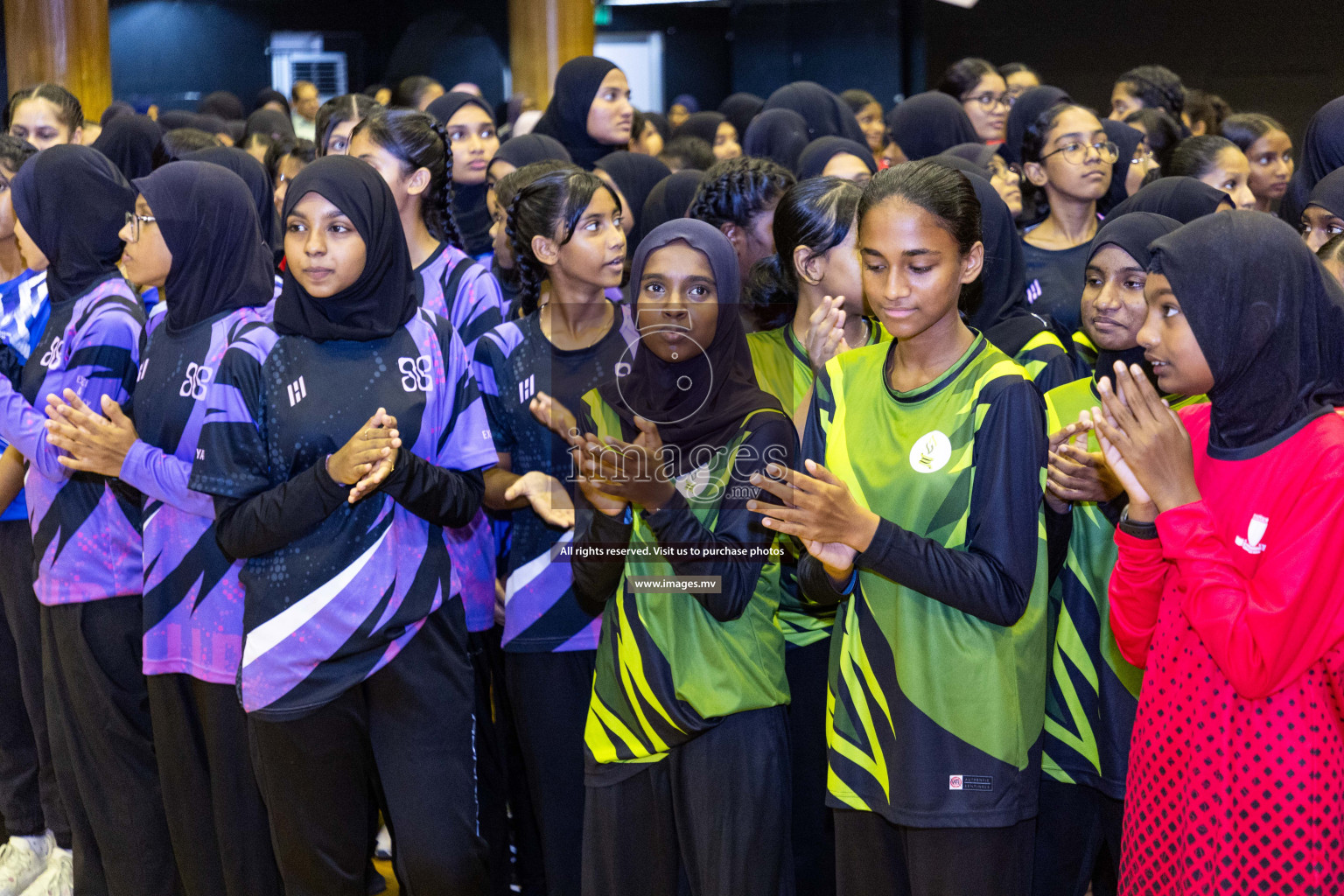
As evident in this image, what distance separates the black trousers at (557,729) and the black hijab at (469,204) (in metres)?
2.02

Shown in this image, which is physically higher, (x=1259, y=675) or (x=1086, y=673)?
(x=1259, y=675)

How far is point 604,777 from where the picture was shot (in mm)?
2148

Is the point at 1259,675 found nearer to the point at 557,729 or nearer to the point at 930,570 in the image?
the point at 930,570

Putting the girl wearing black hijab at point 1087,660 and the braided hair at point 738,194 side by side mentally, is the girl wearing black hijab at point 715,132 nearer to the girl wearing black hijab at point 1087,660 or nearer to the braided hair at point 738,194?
the braided hair at point 738,194

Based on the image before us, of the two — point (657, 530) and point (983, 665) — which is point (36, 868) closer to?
point (657, 530)

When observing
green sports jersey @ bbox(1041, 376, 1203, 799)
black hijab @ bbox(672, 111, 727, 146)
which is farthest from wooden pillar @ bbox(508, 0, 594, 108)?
green sports jersey @ bbox(1041, 376, 1203, 799)

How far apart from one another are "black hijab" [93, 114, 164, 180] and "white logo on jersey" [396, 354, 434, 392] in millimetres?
2858

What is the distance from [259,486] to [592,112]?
3.08m

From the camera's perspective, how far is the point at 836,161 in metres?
3.85

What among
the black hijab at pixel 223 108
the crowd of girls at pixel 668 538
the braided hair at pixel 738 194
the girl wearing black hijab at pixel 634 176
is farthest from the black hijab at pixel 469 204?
the black hijab at pixel 223 108

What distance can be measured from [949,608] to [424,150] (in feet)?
6.67

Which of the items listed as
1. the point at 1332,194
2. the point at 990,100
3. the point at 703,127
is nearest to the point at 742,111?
the point at 703,127

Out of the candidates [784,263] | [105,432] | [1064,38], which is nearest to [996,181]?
[784,263]

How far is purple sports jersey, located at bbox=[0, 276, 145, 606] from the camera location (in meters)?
2.80
